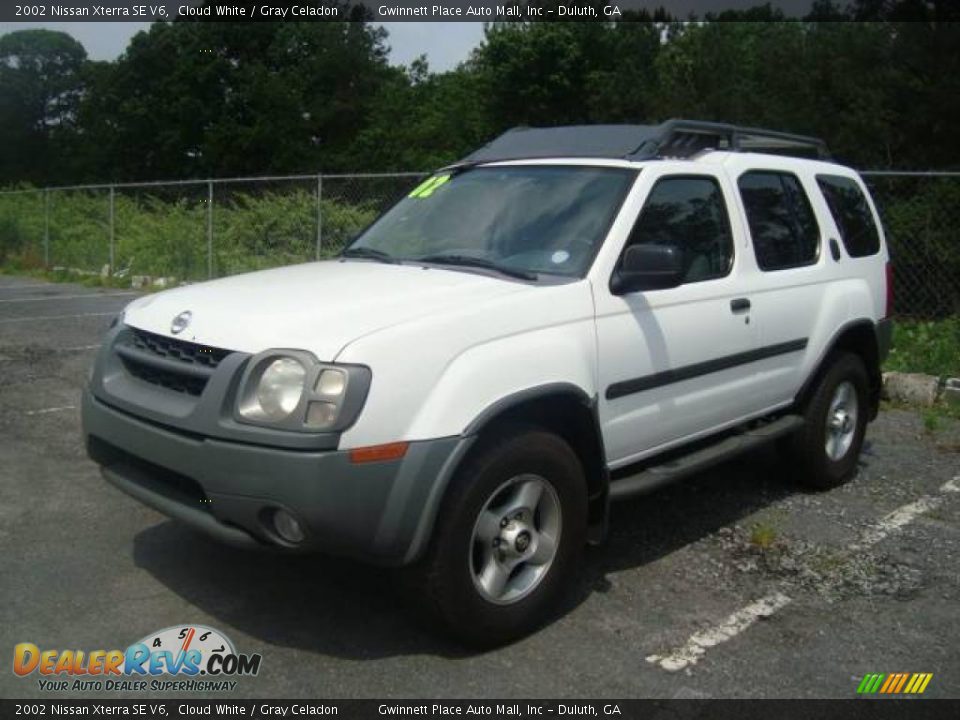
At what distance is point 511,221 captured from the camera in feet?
13.8

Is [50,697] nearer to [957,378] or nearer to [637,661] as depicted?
[637,661]

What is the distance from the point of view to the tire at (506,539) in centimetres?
320

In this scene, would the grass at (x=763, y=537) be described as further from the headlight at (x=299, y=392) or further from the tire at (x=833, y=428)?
the headlight at (x=299, y=392)

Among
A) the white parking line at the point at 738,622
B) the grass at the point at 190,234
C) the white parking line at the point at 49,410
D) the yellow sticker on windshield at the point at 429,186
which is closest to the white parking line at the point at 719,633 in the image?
the white parking line at the point at 738,622

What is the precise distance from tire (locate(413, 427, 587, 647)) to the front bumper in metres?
0.14

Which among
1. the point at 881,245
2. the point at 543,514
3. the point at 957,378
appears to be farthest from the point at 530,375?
the point at 957,378

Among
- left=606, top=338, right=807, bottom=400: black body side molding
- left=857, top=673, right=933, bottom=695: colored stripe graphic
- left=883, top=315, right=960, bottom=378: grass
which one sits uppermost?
left=606, top=338, right=807, bottom=400: black body side molding

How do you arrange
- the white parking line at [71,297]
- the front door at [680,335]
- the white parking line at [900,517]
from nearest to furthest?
the front door at [680,335], the white parking line at [900,517], the white parking line at [71,297]

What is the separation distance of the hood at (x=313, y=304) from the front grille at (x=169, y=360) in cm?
4

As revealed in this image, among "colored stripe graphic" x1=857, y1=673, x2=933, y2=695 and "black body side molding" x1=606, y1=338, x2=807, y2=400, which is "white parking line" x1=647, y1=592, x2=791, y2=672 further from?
"black body side molding" x1=606, y1=338, x2=807, y2=400

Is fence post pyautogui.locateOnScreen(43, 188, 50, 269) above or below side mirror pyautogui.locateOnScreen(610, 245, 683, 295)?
below

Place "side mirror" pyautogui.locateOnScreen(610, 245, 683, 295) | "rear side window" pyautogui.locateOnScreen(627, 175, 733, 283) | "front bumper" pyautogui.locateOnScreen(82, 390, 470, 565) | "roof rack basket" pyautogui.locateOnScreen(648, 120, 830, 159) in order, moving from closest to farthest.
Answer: "front bumper" pyautogui.locateOnScreen(82, 390, 470, 565)
"side mirror" pyautogui.locateOnScreen(610, 245, 683, 295)
"rear side window" pyautogui.locateOnScreen(627, 175, 733, 283)
"roof rack basket" pyautogui.locateOnScreen(648, 120, 830, 159)

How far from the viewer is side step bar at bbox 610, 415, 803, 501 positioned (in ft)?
13.0
